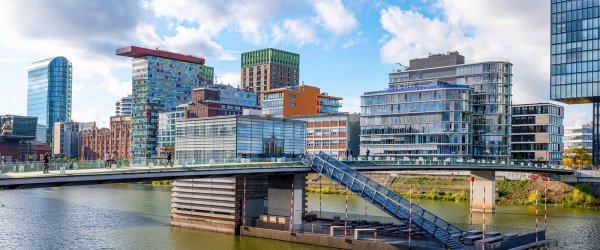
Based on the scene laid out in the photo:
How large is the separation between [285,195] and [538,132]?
122 meters

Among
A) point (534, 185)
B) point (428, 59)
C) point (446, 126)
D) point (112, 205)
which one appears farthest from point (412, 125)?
point (112, 205)

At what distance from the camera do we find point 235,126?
76.8 m

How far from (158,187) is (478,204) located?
85379 mm

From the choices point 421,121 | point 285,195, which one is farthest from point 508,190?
point 285,195

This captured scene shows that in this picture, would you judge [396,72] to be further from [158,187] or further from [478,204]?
[478,204]

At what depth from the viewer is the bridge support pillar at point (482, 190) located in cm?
10106

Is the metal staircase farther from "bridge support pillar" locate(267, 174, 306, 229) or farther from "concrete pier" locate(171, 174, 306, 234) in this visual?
"concrete pier" locate(171, 174, 306, 234)

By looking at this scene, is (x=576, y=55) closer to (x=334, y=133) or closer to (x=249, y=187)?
(x=334, y=133)

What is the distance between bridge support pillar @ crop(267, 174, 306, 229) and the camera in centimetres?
6581

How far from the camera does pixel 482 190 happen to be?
10519cm

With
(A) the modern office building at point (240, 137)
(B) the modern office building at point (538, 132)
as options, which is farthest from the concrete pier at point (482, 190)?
(B) the modern office building at point (538, 132)

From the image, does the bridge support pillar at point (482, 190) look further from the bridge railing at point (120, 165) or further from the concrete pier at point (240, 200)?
the bridge railing at point (120, 165)

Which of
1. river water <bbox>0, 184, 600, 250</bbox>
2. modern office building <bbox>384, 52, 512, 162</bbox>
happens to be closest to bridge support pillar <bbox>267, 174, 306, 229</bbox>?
river water <bbox>0, 184, 600, 250</bbox>

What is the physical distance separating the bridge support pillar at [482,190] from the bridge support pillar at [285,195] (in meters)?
42.9
